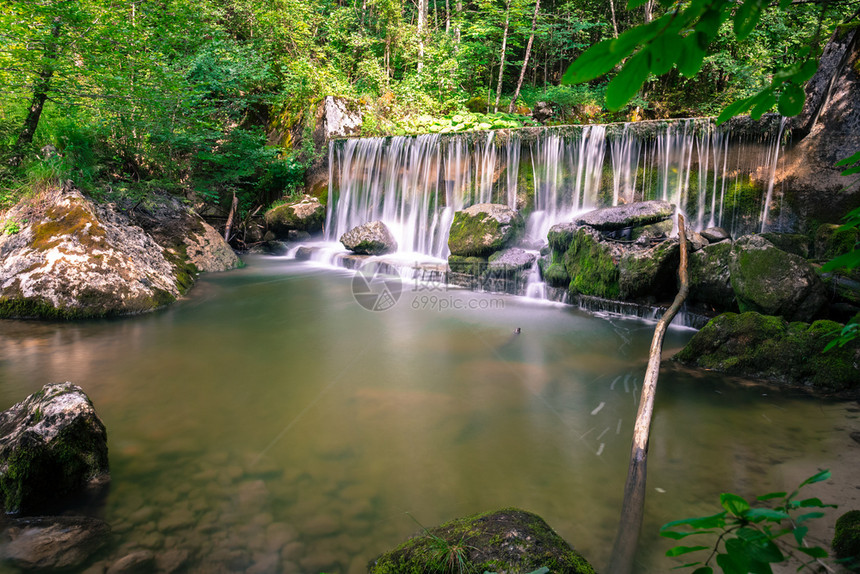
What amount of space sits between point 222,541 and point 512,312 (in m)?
5.73

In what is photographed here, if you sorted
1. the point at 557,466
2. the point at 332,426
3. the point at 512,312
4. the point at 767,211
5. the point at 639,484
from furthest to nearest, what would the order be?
the point at 767,211, the point at 512,312, the point at 332,426, the point at 557,466, the point at 639,484

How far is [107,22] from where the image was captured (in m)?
7.55

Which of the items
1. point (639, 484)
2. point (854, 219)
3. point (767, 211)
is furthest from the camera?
point (767, 211)

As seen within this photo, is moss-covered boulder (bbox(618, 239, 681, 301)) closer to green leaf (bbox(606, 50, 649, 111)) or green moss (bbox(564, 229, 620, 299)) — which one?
green moss (bbox(564, 229, 620, 299))

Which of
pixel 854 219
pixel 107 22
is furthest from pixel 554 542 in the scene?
pixel 107 22

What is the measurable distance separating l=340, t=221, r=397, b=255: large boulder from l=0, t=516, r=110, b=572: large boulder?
933 cm

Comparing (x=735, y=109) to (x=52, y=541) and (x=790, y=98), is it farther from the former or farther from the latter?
(x=52, y=541)

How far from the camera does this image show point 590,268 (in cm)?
768

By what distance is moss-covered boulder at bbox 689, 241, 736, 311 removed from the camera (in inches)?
245


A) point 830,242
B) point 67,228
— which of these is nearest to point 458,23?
point 830,242

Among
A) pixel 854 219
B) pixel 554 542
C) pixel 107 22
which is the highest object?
pixel 107 22

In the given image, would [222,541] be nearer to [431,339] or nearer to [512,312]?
[431,339]

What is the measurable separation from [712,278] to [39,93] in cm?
1075

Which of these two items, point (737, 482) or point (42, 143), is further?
point (42, 143)
